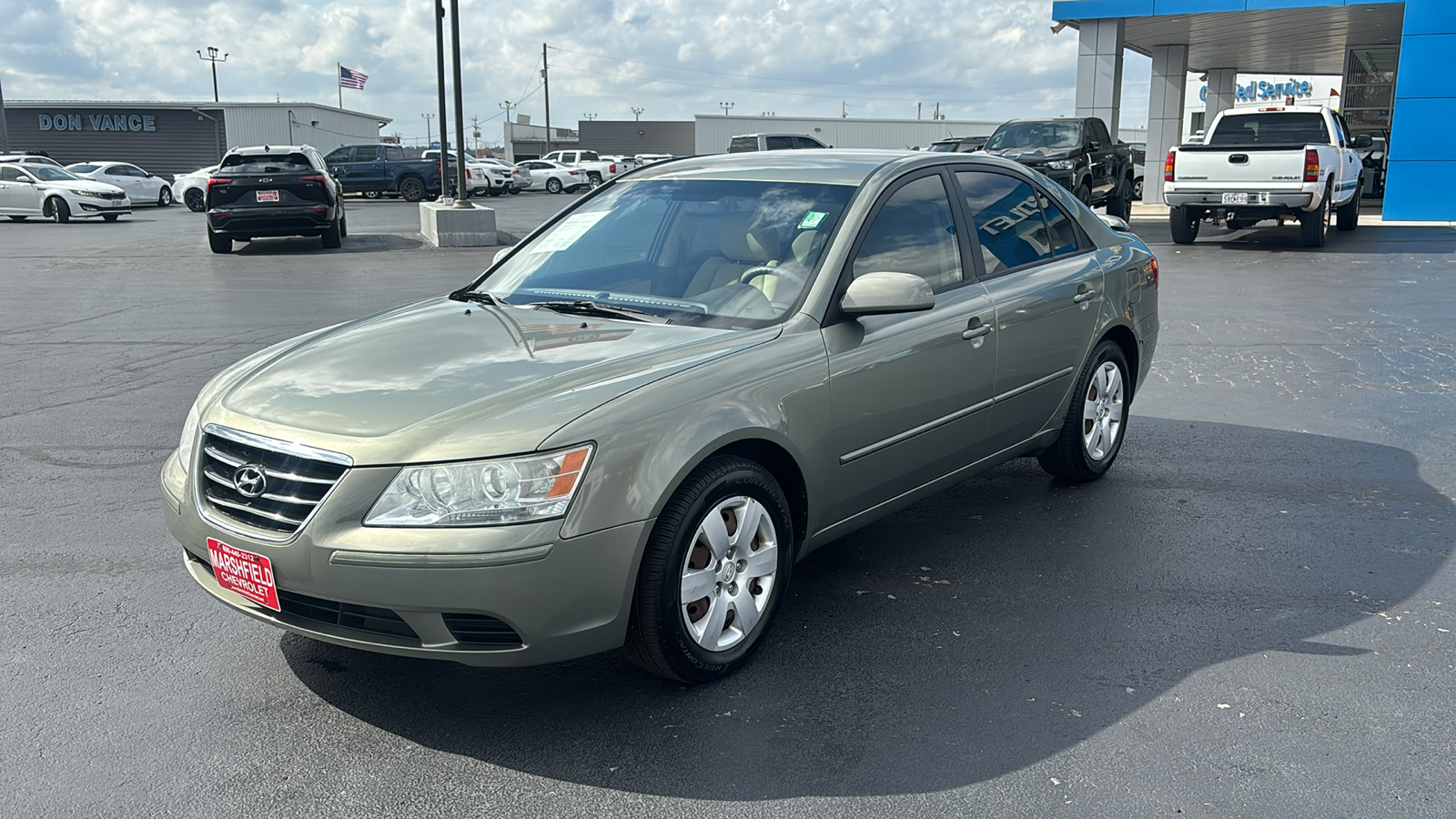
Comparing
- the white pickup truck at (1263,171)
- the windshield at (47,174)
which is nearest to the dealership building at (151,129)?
the windshield at (47,174)

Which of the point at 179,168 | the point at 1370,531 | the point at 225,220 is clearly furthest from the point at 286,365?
the point at 179,168

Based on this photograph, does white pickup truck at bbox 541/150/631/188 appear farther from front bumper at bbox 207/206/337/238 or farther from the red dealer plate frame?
the red dealer plate frame

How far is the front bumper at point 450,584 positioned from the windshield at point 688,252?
3.70ft

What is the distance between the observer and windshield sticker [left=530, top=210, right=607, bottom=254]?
15.9 feet

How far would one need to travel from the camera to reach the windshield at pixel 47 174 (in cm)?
2955

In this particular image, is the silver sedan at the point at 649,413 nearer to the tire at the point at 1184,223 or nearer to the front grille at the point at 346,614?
the front grille at the point at 346,614

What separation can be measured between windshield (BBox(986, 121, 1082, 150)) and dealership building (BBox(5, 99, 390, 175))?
44.8 m

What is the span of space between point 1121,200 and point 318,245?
1557 centimetres

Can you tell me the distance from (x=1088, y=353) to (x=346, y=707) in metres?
3.63

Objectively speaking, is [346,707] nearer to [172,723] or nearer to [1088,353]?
[172,723]

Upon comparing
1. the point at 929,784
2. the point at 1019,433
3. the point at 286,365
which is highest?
the point at 286,365

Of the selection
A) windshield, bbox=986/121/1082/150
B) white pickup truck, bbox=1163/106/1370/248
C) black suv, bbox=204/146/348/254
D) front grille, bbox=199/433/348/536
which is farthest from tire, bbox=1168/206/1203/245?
front grille, bbox=199/433/348/536

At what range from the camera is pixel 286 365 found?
12.3 ft

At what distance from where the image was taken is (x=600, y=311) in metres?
4.14
